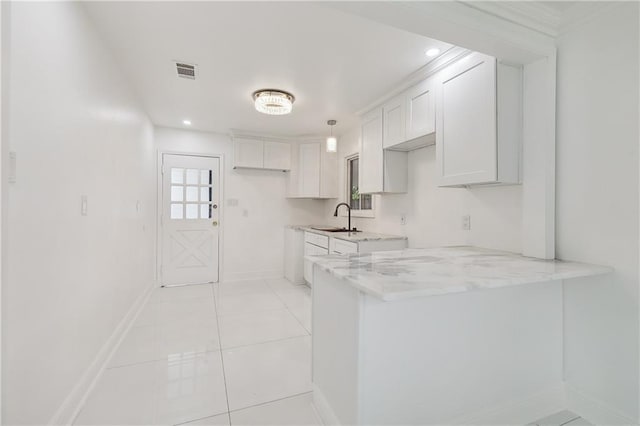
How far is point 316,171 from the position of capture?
4.64 metres

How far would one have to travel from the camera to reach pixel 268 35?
2.05 m

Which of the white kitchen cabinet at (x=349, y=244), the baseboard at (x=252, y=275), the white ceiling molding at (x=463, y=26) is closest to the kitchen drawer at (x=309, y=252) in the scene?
the white kitchen cabinet at (x=349, y=244)

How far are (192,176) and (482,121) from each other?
4026 millimetres

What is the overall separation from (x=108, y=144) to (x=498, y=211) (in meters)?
3.03

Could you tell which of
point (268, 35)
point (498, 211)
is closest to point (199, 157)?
point (268, 35)

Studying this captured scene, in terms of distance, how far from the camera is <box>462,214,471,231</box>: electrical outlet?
240cm

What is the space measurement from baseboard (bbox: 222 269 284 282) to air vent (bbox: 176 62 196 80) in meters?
3.01

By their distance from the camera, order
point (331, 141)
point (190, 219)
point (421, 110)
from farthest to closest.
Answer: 1. point (190, 219)
2. point (331, 141)
3. point (421, 110)

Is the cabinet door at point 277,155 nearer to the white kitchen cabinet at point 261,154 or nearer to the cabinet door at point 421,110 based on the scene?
the white kitchen cabinet at point 261,154

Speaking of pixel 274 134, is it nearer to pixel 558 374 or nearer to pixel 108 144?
pixel 108 144

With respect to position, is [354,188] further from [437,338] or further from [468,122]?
[437,338]

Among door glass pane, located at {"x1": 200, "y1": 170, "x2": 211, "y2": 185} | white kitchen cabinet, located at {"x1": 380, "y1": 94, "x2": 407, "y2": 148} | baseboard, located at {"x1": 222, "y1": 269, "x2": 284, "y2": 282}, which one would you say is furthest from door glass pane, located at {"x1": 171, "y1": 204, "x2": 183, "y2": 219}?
white kitchen cabinet, located at {"x1": 380, "y1": 94, "x2": 407, "y2": 148}

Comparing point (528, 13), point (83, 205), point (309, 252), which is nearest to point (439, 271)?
point (528, 13)

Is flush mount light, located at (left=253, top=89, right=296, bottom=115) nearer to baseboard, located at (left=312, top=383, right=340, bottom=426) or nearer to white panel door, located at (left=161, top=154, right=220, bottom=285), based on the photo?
white panel door, located at (left=161, top=154, right=220, bottom=285)
